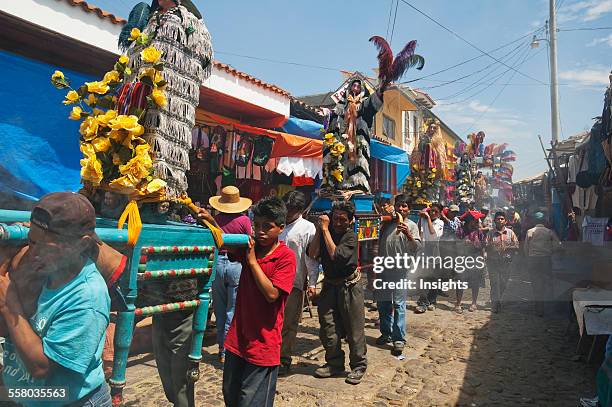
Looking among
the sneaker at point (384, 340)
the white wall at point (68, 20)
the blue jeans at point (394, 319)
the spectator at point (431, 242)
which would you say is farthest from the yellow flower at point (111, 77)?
the spectator at point (431, 242)

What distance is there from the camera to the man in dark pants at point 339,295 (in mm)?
4637

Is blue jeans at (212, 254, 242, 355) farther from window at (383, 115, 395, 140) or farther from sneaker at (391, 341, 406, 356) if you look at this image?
window at (383, 115, 395, 140)

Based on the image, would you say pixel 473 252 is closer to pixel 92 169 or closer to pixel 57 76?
pixel 92 169

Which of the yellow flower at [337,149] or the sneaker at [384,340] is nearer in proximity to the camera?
the sneaker at [384,340]

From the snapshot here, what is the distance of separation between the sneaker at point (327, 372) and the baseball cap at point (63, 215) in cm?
362

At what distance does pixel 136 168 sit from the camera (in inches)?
102

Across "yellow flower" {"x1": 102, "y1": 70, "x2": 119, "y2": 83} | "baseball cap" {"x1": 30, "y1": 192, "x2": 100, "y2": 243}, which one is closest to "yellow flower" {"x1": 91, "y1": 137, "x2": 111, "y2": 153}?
"yellow flower" {"x1": 102, "y1": 70, "x2": 119, "y2": 83}

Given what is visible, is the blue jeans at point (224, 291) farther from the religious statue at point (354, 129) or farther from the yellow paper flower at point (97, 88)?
the religious statue at point (354, 129)

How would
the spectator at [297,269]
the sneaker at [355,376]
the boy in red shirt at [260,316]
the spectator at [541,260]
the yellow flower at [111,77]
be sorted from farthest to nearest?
1. the spectator at [541,260]
2. the spectator at [297,269]
3. the sneaker at [355,376]
4. the yellow flower at [111,77]
5. the boy in red shirt at [260,316]

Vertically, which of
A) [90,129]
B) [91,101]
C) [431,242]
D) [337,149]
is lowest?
[431,242]

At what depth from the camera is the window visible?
21.0m

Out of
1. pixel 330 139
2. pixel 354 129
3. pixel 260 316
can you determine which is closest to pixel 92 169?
pixel 260 316

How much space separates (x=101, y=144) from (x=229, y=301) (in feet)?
9.51

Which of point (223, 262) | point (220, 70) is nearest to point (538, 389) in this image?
point (223, 262)
